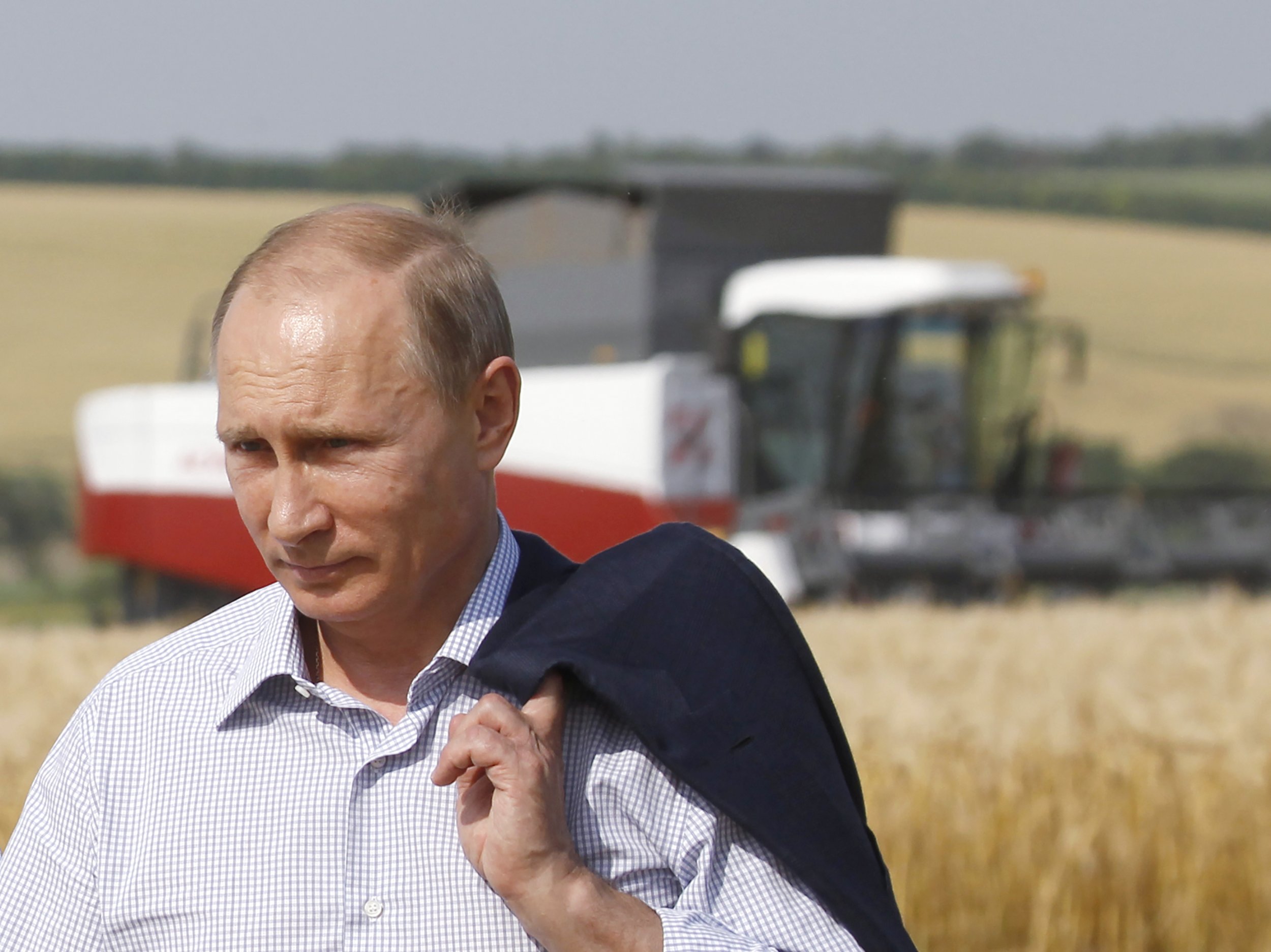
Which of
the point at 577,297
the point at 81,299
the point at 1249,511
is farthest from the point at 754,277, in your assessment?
the point at 81,299

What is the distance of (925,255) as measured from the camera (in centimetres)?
4812

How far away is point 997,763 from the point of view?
4.57 m

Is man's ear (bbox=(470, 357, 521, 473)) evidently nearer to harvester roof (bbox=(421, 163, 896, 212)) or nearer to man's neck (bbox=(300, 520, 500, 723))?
man's neck (bbox=(300, 520, 500, 723))

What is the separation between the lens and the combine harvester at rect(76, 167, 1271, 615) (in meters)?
14.4

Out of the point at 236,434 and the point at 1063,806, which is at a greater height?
the point at 236,434

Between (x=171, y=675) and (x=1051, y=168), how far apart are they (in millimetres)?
64855

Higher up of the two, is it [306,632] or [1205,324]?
[306,632]

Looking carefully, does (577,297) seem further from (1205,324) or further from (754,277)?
(1205,324)

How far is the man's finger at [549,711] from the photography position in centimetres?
154

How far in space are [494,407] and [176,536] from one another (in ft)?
53.4

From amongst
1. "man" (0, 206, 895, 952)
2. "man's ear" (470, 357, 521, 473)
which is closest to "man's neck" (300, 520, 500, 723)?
"man" (0, 206, 895, 952)

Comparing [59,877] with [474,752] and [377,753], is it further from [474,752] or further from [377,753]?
[474,752]

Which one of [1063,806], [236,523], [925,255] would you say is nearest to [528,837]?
[1063,806]

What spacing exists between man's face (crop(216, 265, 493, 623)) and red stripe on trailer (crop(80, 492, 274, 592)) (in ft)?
45.4
